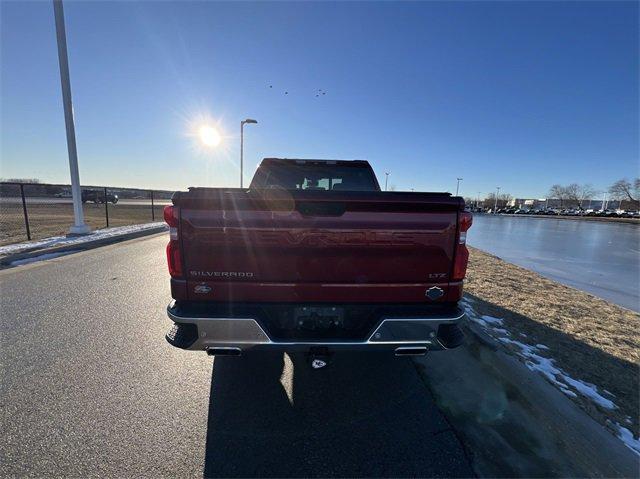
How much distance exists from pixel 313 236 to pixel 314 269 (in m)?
0.25

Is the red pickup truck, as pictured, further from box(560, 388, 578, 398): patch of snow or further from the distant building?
the distant building

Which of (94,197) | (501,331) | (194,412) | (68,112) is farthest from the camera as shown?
(94,197)

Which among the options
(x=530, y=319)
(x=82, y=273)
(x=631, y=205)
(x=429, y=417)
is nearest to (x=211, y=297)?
(x=429, y=417)

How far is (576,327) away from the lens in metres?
4.59

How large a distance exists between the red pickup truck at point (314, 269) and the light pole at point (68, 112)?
461 inches

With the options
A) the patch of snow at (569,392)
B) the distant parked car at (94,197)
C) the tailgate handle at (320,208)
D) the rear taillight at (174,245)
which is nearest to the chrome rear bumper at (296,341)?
the rear taillight at (174,245)

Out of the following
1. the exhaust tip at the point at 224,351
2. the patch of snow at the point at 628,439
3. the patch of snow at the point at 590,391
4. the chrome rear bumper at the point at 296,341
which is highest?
the chrome rear bumper at the point at 296,341

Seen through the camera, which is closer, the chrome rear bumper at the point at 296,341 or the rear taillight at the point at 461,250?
the chrome rear bumper at the point at 296,341

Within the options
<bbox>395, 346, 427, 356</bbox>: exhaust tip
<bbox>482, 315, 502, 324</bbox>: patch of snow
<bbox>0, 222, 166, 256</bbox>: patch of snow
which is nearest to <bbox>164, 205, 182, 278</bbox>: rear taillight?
<bbox>395, 346, 427, 356</bbox>: exhaust tip

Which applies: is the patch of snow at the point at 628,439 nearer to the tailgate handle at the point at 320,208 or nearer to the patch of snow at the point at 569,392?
the patch of snow at the point at 569,392

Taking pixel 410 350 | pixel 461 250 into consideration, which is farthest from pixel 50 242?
pixel 461 250

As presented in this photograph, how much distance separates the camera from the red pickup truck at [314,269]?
2.33m

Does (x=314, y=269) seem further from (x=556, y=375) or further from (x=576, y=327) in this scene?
(x=576, y=327)

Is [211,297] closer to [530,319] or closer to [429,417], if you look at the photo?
[429,417]
